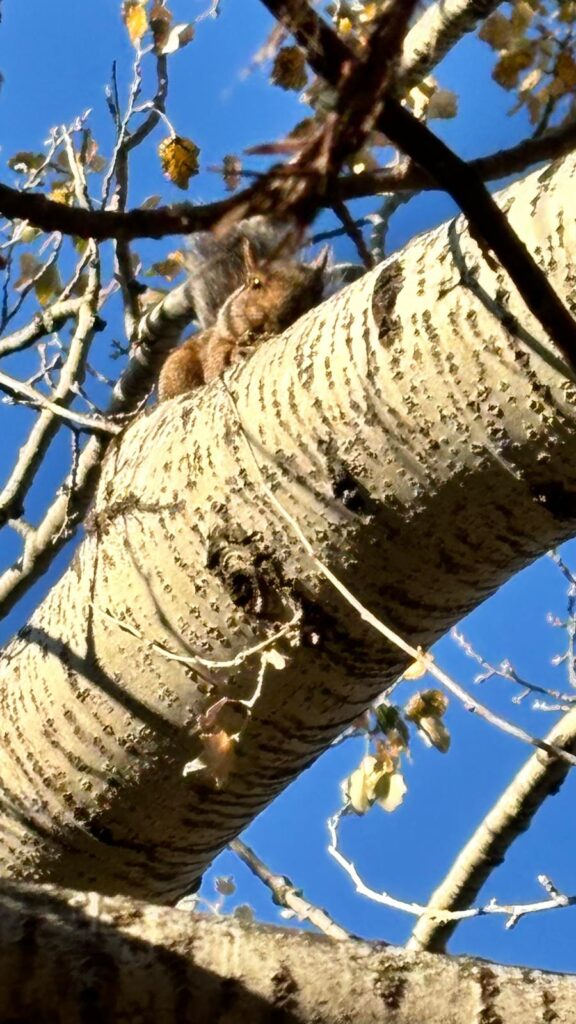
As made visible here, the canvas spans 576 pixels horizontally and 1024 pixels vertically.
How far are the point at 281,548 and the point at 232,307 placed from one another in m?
1.02

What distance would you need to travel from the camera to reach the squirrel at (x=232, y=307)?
1554mm

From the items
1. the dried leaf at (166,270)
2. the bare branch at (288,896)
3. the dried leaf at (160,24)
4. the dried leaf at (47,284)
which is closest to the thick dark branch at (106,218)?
the bare branch at (288,896)

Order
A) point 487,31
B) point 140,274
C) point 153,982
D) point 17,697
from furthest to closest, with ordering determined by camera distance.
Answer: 1. point 140,274
2. point 487,31
3. point 17,697
4. point 153,982

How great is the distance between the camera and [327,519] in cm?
72

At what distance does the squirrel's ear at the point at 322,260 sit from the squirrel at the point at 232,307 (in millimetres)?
32

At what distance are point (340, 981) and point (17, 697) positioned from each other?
1.46ft

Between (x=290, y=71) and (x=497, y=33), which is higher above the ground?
(x=497, y=33)

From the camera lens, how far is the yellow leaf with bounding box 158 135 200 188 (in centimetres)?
145

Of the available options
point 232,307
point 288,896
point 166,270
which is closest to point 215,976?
point 288,896

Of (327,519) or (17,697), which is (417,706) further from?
(327,519)

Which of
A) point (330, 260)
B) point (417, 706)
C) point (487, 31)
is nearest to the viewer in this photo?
point (487, 31)

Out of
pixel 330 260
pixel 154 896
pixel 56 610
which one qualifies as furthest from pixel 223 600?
pixel 330 260

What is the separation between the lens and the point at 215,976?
0.54 m

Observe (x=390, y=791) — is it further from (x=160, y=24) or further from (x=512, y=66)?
(x=160, y=24)
